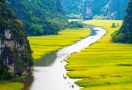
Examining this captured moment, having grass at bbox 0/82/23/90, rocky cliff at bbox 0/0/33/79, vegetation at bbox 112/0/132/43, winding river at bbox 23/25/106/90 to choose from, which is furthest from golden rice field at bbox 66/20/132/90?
vegetation at bbox 112/0/132/43

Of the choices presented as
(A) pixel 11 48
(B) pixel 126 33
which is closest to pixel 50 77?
(A) pixel 11 48

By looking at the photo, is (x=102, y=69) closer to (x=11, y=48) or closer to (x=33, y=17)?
(x=11, y=48)

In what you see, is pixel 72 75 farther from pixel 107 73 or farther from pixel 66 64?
pixel 66 64

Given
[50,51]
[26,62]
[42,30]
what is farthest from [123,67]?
[42,30]

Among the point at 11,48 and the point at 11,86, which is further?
the point at 11,48

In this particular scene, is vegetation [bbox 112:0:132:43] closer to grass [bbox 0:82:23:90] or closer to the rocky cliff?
the rocky cliff

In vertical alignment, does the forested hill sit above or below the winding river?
above

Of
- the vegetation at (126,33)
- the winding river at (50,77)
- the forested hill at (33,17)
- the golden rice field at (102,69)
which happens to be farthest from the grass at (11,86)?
the forested hill at (33,17)
